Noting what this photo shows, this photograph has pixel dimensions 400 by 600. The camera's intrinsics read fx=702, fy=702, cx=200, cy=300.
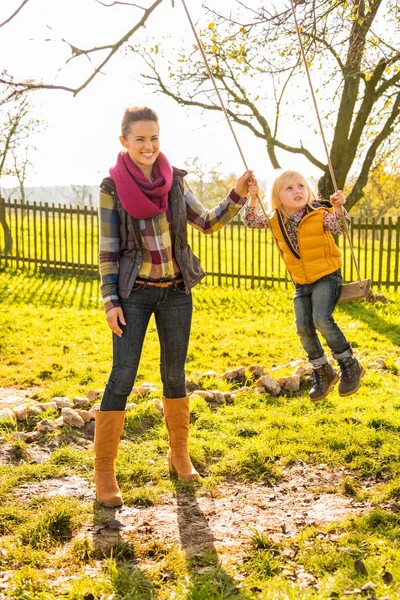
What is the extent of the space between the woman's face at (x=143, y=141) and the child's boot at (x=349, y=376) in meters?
1.72

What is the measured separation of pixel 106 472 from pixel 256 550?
106cm

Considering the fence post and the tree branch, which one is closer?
the tree branch

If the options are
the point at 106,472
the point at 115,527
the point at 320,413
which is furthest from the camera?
the point at 320,413

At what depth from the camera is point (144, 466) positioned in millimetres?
4680

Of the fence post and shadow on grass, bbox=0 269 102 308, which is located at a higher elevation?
the fence post

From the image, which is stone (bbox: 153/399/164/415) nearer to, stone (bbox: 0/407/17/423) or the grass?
the grass

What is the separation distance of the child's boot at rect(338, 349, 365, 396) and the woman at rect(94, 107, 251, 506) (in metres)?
1.01

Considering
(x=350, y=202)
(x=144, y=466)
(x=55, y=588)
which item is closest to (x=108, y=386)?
(x=144, y=466)

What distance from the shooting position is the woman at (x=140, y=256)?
3779 mm

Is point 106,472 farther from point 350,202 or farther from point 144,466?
point 350,202

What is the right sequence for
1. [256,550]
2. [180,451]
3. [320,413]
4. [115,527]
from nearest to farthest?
[256,550], [115,527], [180,451], [320,413]

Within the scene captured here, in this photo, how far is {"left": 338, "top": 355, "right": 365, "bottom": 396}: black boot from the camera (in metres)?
4.34

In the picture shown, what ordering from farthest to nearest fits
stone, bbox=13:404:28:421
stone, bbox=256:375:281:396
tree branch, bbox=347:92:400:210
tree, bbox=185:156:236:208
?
tree, bbox=185:156:236:208
tree branch, bbox=347:92:400:210
stone, bbox=256:375:281:396
stone, bbox=13:404:28:421

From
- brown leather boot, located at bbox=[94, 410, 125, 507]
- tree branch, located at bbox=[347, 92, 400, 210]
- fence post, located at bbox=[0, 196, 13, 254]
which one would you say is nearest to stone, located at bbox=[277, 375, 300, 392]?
brown leather boot, located at bbox=[94, 410, 125, 507]
